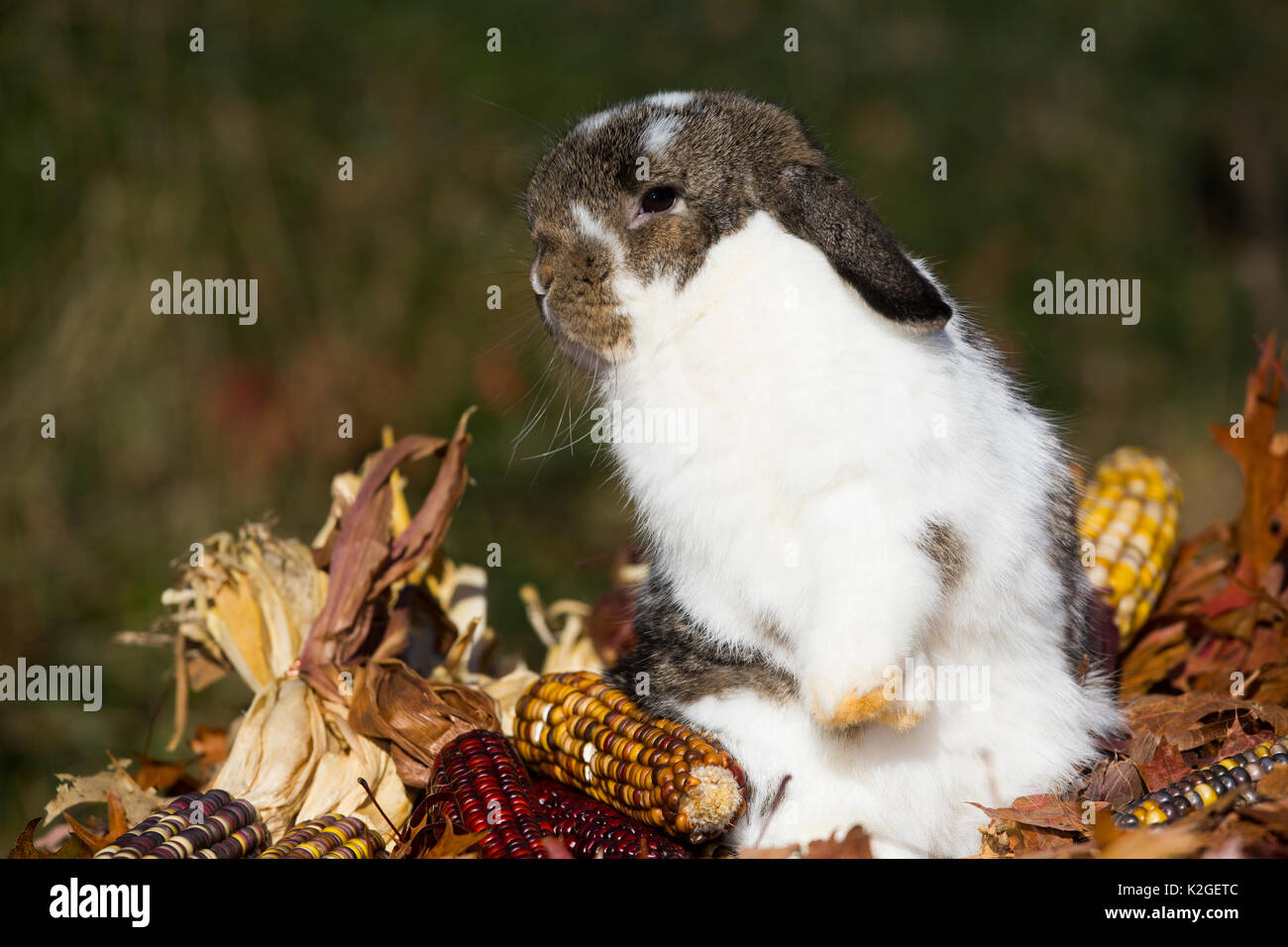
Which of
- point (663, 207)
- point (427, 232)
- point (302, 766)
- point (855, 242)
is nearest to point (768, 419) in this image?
point (855, 242)

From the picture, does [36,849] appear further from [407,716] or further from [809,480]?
[809,480]

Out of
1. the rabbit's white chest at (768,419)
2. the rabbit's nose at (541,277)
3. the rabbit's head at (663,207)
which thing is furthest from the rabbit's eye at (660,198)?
the rabbit's nose at (541,277)

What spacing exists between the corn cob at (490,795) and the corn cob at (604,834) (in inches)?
1.6

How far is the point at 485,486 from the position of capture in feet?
20.2

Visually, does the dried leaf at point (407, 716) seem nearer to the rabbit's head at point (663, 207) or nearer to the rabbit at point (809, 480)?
the rabbit at point (809, 480)

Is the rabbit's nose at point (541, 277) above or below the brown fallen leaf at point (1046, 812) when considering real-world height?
above

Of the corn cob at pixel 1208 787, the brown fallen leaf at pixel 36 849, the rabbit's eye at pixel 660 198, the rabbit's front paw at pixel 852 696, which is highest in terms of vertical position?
the rabbit's eye at pixel 660 198

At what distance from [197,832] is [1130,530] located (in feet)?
8.42

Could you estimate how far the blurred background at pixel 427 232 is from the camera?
5484 millimetres

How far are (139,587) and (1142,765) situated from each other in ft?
14.6

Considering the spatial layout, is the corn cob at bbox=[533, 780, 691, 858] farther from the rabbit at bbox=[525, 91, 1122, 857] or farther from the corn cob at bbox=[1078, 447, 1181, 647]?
the corn cob at bbox=[1078, 447, 1181, 647]

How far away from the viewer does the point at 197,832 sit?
92.0 inches
